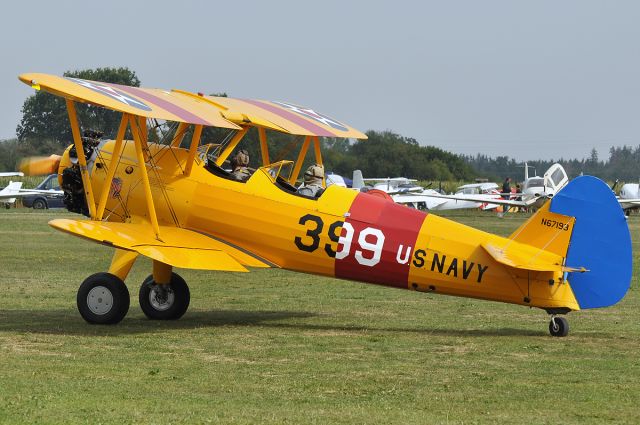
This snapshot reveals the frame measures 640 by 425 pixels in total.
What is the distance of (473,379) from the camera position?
856 centimetres

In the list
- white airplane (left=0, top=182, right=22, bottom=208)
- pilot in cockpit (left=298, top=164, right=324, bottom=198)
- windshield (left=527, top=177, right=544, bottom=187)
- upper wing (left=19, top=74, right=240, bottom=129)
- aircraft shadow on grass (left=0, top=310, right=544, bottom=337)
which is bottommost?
white airplane (left=0, top=182, right=22, bottom=208)

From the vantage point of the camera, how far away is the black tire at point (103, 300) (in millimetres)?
11383

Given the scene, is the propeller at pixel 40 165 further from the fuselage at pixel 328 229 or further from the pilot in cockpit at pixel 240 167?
the pilot in cockpit at pixel 240 167

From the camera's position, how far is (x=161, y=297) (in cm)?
1251

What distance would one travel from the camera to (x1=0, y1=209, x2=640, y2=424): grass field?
7289 mm

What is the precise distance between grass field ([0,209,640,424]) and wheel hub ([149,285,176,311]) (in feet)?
0.94

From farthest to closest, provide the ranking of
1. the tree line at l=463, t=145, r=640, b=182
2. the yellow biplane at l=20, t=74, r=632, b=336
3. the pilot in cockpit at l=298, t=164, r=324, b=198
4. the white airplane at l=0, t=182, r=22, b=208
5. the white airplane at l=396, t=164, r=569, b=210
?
the tree line at l=463, t=145, r=640, b=182, the white airplane at l=0, t=182, r=22, b=208, the white airplane at l=396, t=164, r=569, b=210, the pilot in cockpit at l=298, t=164, r=324, b=198, the yellow biplane at l=20, t=74, r=632, b=336

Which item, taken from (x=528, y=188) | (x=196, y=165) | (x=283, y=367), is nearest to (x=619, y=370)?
(x=283, y=367)

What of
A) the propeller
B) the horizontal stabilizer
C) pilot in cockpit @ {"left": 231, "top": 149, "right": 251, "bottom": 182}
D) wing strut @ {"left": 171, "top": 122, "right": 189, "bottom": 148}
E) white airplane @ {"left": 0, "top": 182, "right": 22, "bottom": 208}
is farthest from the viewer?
white airplane @ {"left": 0, "top": 182, "right": 22, "bottom": 208}

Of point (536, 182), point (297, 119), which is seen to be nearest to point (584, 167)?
point (536, 182)

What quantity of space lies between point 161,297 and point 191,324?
0.63m

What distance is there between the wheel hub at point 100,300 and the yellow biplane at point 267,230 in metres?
0.01

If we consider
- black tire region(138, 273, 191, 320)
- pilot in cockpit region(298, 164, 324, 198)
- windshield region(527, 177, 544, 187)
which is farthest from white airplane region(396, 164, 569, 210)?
pilot in cockpit region(298, 164, 324, 198)

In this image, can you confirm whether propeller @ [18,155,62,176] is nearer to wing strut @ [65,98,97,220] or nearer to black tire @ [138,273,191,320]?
wing strut @ [65,98,97,220]
